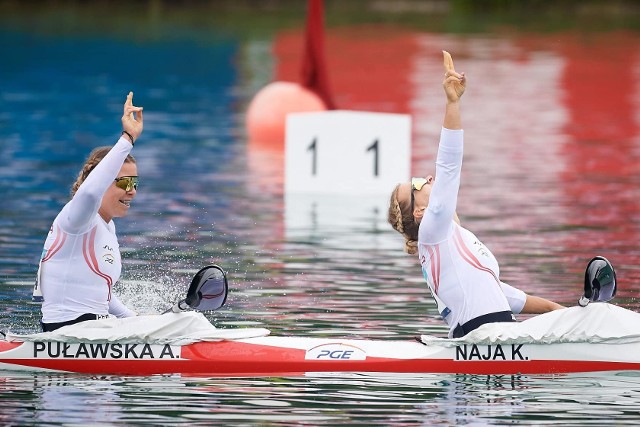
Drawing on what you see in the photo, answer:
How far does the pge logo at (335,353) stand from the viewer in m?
9.11

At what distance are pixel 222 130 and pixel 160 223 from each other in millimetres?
9356

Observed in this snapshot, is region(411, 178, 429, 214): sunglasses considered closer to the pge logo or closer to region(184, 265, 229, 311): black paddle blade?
the pge logo

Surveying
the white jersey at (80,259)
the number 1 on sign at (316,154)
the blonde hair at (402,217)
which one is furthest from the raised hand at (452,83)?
the number 1 on sign at (316,154)

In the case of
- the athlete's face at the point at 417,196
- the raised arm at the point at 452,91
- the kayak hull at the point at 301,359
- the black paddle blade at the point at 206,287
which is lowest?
the kayak hull at the point at 301,359

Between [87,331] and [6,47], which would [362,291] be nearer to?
[87,331]

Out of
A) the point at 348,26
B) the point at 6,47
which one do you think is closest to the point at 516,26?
the point at 348,26

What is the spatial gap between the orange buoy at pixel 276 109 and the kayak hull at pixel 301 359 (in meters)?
13.6

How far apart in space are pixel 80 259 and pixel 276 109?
14.3m

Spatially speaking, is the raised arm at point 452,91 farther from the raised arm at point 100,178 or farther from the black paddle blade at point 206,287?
the raised arm at point 100,178

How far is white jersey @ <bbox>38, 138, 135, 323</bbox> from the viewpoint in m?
8.62

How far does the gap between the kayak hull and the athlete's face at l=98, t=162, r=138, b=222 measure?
736 mm

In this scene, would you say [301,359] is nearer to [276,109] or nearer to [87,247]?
[87,247]

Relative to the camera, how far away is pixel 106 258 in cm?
894

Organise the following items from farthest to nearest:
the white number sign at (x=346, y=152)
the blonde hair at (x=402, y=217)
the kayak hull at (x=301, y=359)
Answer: the white number sign at (x=346, y=152), the kayak hull at (x=301, y=359), the blonde hair at (x=402, y=217)
